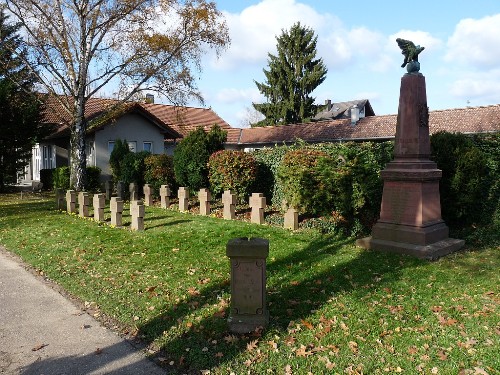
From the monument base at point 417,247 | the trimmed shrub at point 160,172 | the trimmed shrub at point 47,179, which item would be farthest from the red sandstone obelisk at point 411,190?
the trimmed shrub at point 47,179

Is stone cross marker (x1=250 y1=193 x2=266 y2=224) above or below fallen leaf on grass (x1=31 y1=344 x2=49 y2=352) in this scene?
above

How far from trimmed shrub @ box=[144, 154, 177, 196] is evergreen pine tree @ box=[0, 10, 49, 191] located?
841cm

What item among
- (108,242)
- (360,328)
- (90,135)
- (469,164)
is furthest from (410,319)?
(90,135)

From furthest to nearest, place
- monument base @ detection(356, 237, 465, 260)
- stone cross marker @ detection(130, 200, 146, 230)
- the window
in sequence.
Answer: the window, stone cross marker @ detection(130, 200, 146, 230), monument base @ detection(356, 237, 465, 260)

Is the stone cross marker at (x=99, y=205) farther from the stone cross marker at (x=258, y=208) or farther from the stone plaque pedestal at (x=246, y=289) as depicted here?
the stone plaque pedestal at (x=246, y=289)

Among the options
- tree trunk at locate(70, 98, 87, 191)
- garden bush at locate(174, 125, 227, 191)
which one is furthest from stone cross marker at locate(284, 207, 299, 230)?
tree trunk at locate(70, 98, 87, 191)

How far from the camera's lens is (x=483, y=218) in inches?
376

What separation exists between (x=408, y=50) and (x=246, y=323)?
6553 millimetres

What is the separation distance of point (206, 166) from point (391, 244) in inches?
333

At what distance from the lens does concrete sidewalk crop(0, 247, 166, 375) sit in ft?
12.9

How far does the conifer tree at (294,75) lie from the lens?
129ft

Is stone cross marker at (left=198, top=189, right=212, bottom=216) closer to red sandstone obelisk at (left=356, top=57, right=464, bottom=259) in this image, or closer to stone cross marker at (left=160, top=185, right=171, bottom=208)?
stone cross marker at (left=160, top=185, right=171, bottom=208)

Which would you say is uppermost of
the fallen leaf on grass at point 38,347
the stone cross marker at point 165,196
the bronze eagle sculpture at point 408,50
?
the bronze eagle sculpture at point 408,50

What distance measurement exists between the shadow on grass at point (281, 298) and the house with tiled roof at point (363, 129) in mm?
15897
